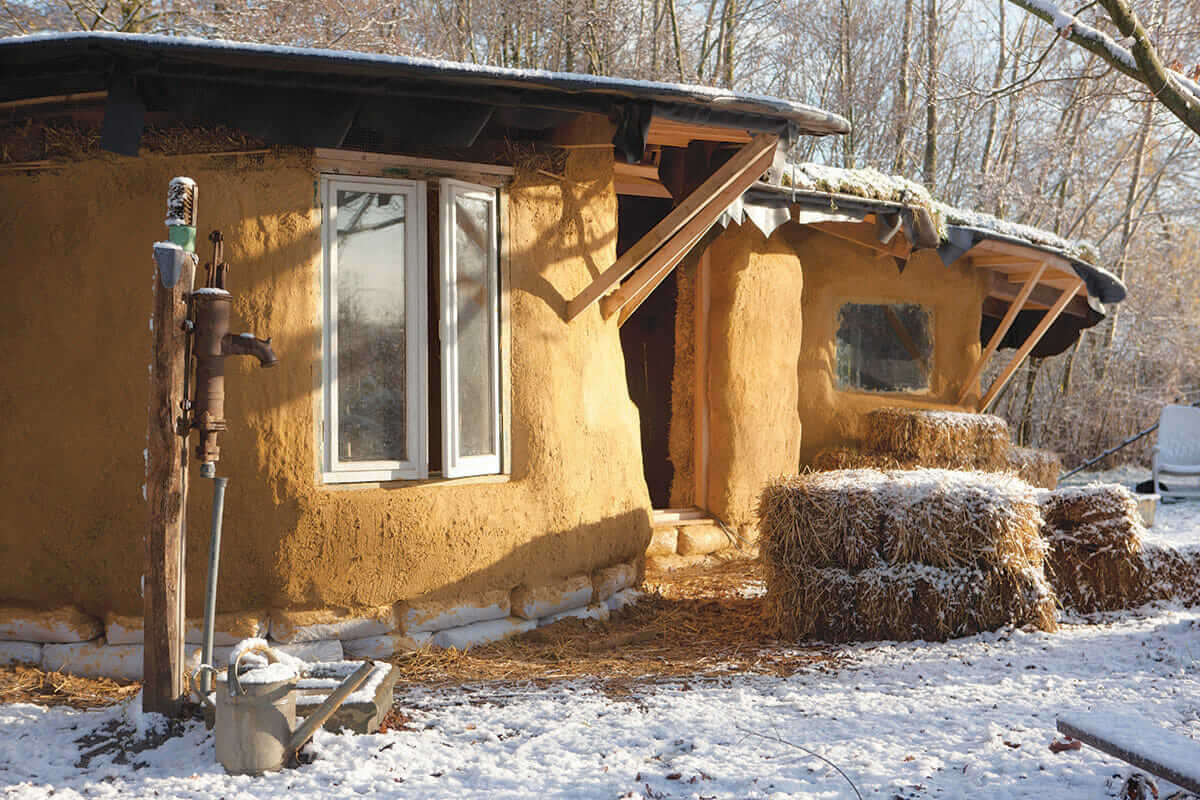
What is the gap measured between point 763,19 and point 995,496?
47.9 feet

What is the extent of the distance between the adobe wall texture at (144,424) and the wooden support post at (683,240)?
4.82ft

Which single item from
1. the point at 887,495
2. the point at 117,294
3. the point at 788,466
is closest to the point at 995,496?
the point at 887,495

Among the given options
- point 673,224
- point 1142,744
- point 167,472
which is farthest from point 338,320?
point 1142,744

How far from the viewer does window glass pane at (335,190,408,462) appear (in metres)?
5.20

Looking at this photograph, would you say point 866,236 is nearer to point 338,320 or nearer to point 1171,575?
point 1171,575

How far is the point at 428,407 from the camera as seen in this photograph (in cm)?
545

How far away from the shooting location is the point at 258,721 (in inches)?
141

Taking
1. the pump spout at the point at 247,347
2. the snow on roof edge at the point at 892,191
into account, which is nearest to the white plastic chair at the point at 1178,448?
the snow on roof edge at the point at 892,191

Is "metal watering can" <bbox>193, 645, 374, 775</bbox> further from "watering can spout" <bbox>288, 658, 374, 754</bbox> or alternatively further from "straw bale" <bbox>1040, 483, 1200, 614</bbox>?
"straw bale" <bbox>1040, 483, 1200, 614</bbox>

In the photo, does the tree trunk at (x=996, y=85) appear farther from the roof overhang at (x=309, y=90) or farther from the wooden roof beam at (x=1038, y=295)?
the roof overhang at (x=309, y=90)

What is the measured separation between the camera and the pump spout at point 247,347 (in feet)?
12.9

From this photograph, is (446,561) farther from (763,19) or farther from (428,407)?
(763,19)

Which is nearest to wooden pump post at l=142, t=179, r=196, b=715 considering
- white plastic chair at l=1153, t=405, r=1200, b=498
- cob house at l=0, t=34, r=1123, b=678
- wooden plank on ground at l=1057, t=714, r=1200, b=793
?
cob house at l=0, t=34, r=1123, b=678

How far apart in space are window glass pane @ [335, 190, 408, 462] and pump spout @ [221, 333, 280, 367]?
1219 mm
